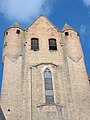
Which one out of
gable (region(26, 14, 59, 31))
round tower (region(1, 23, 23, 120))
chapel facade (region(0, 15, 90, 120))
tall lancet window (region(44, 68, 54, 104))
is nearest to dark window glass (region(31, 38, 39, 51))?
chapel facade (region(0, 15, 90, 120))

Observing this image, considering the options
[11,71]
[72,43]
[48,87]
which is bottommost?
[48,87]

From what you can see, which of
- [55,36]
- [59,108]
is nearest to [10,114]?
A: [59,108]

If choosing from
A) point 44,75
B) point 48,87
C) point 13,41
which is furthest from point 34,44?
point 48,87

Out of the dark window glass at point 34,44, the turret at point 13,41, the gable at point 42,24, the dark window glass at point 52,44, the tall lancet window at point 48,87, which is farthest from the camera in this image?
the gable at point 42,24

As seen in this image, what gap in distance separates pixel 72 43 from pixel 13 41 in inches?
222

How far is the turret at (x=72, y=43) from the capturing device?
2402 centimetres

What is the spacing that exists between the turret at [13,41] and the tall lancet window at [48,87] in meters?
3.21

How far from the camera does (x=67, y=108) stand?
20.2m

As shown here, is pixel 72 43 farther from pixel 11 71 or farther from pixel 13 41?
pixel 11 71

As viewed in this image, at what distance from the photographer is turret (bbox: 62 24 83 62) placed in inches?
945

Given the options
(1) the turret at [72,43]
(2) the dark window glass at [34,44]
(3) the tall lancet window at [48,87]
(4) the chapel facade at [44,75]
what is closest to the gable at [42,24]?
(4) the chapel facade at [44,75]

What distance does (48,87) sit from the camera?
2162 cm

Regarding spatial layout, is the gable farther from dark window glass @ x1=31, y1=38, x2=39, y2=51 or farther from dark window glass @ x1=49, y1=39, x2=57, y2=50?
dark window glass @ x1=49, y1=39, x2=57, y2=50

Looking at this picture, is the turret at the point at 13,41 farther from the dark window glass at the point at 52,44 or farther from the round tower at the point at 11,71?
the dark window glass at the point at 52,44
